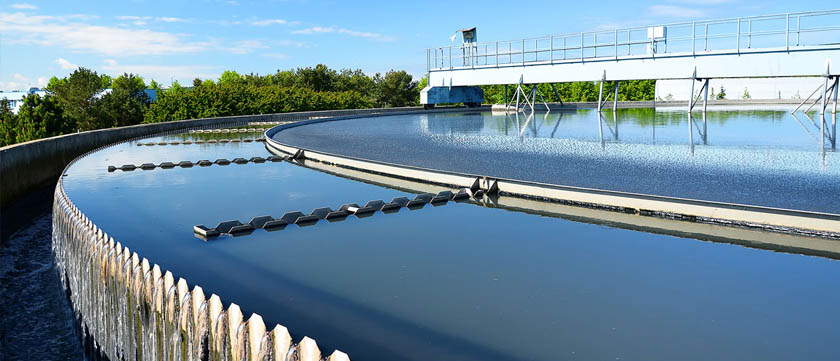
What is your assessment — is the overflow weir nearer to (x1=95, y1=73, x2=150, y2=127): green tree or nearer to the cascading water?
the cascading water

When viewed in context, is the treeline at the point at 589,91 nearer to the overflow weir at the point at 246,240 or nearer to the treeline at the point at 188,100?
the treeline at the point at 188,100

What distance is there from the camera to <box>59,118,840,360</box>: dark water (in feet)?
21.4

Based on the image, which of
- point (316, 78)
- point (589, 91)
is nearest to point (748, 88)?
point (589, 91)

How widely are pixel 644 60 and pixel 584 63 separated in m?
4.95

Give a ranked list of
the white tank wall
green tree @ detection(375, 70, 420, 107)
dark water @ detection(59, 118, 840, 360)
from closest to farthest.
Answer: dark water @ detection(59, 118, 840, 360), the white tank wall, green tree @ detection(375, 70, 420, 107)

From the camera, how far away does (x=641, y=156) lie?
20.9 metres

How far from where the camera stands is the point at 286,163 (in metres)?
21.9

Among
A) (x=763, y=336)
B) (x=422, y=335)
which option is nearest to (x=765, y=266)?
(x=763, y=336)

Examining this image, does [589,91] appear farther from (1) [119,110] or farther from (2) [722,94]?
(1) [119,110]

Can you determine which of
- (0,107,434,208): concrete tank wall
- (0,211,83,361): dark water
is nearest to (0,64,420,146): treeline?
(0,107,434,208): concrete tank wall

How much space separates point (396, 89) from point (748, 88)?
40625 millimetres

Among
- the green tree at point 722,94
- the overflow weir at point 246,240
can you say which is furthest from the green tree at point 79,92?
the green tree at point 722,94

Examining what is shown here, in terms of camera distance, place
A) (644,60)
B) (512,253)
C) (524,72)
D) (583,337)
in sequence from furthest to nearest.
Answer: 1. (524,72)
2. (644,60)
3. (512,253)
4. (583,337)

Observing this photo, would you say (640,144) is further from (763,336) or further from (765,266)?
(763,336)
